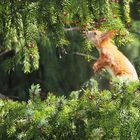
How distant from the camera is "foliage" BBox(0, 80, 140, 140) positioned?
1.45 meters

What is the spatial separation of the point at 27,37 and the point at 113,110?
1.37ft

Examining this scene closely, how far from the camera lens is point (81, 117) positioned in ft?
5.00

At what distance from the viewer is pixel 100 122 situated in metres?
1.47

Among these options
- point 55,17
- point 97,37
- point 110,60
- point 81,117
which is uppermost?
point 55,17

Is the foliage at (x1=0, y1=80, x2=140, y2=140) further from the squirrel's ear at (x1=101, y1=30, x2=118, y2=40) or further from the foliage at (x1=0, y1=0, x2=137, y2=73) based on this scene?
the squirrel's ear at (x1=101, y1=30, x2=118, y2=40)

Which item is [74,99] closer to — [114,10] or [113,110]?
[113,110]

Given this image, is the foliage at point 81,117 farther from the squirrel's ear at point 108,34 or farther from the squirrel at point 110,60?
the squirrel at point 110,60

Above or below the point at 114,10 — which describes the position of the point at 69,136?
below

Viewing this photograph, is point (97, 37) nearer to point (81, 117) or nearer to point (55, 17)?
point (55, 17)

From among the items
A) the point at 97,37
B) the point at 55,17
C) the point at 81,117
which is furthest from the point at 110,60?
the point at 81,117

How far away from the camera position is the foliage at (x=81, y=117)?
4.75 feet

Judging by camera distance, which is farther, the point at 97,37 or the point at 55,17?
the point at 97,37

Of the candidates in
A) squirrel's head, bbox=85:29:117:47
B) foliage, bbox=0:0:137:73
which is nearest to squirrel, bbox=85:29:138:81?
squirrel's head, bbox=85:29:117:47

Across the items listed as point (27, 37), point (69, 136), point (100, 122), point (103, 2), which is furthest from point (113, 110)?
point (27, 37)
